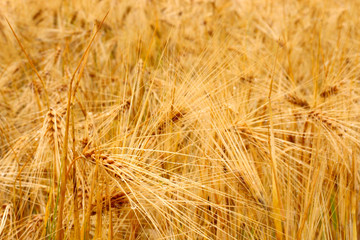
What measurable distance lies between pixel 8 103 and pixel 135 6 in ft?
3.62

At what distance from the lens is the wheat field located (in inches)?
33.2

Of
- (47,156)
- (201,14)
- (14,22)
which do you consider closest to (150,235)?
(47,156)

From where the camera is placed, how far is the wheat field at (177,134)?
0.84 metres

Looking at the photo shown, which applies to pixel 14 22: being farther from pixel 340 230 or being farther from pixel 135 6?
pixel 340 230

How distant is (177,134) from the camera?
43.1 inches

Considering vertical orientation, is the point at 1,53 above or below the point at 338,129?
above

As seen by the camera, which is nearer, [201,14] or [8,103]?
[8,103]

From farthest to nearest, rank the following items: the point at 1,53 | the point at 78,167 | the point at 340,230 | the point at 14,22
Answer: the point at 14,22 → the point at 1,53 → the point at 340,230 → the point at 78,167

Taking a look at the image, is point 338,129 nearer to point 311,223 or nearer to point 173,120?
point 311,223

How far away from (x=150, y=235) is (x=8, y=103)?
90cm

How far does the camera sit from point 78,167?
864 millimetres

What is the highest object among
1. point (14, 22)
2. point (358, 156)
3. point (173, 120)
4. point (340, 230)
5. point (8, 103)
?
point (14, 22)

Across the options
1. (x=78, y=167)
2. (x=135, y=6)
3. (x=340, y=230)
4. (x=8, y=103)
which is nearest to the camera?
(x=78, y=167)

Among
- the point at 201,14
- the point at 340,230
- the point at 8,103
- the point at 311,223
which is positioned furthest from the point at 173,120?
the point at 201,14
